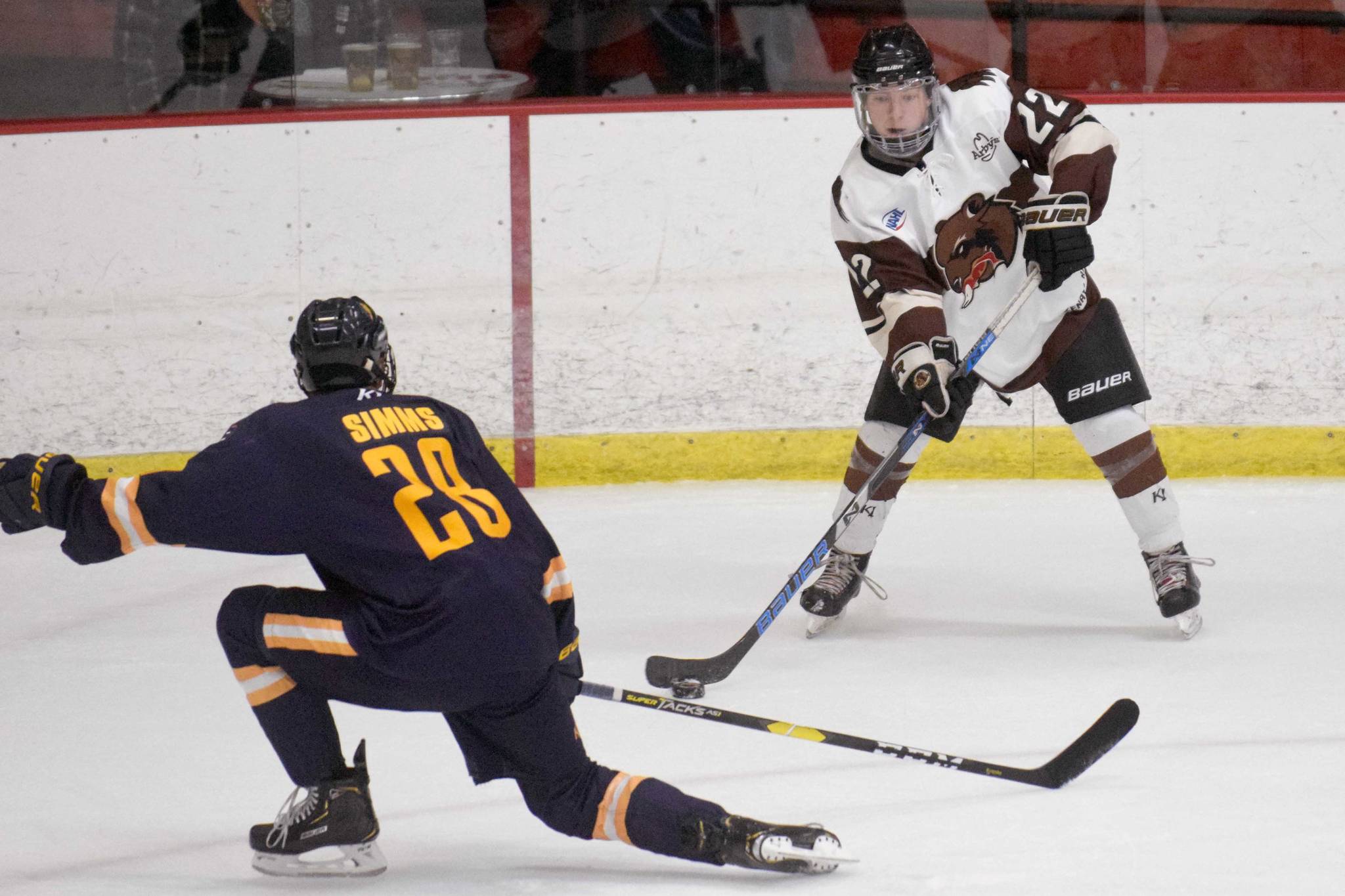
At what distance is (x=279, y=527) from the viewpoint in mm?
1848

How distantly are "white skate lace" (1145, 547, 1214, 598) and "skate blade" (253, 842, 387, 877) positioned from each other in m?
1.65

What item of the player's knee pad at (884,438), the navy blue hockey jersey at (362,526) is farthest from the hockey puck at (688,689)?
the navy blue hockey jersey at (362,526)

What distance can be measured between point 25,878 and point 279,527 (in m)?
0.62

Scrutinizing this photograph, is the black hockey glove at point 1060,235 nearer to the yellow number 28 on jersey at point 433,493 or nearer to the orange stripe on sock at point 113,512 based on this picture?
the yellow number 28 on jersey at point 433,493

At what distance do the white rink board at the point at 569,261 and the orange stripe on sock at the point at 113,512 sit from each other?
256 centimetres

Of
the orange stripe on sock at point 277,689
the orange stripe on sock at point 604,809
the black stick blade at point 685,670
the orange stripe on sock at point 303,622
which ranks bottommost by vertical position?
the black stick blade at point 685,670

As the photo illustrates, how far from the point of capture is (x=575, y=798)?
6.32 ft

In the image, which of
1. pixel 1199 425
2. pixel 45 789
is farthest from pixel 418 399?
pixel 1199 425

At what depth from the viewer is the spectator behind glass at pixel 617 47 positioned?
451 centimetres

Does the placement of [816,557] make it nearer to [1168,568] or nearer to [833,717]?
[833,717]

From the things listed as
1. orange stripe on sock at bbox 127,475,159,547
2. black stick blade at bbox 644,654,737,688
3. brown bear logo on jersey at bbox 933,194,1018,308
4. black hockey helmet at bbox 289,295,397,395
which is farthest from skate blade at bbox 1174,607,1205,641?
orange stripe on sock at bbox 127,475,159,547

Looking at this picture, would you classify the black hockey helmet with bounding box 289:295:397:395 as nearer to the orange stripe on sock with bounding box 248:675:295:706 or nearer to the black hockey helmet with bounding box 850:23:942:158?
the orange stripe on sock with bounding box 248:675:295:706

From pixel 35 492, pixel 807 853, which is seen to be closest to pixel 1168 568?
pixel 807 853

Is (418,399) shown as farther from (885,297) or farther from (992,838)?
(885,297)
